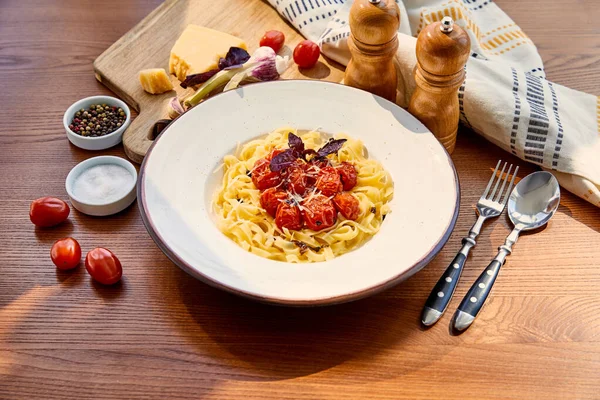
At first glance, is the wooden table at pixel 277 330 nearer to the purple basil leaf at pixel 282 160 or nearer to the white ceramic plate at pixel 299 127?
the white ceramic plate at pixel 299 127

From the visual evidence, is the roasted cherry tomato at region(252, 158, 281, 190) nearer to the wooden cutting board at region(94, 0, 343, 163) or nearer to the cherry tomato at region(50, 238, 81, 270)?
the wooden cutting board at region(94, 0, 343, 163)

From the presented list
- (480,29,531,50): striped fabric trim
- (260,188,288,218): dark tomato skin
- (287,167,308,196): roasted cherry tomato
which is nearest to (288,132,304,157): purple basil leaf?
(287,167,308,196): roasted cherry tomato

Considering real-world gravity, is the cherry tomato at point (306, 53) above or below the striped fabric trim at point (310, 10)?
below

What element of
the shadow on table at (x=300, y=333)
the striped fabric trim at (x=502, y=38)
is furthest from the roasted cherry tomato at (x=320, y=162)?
the striped fabric trim at (x=502, y=38)

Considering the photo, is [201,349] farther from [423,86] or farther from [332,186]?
[423,86]

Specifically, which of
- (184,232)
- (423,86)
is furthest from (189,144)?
(423,86)
